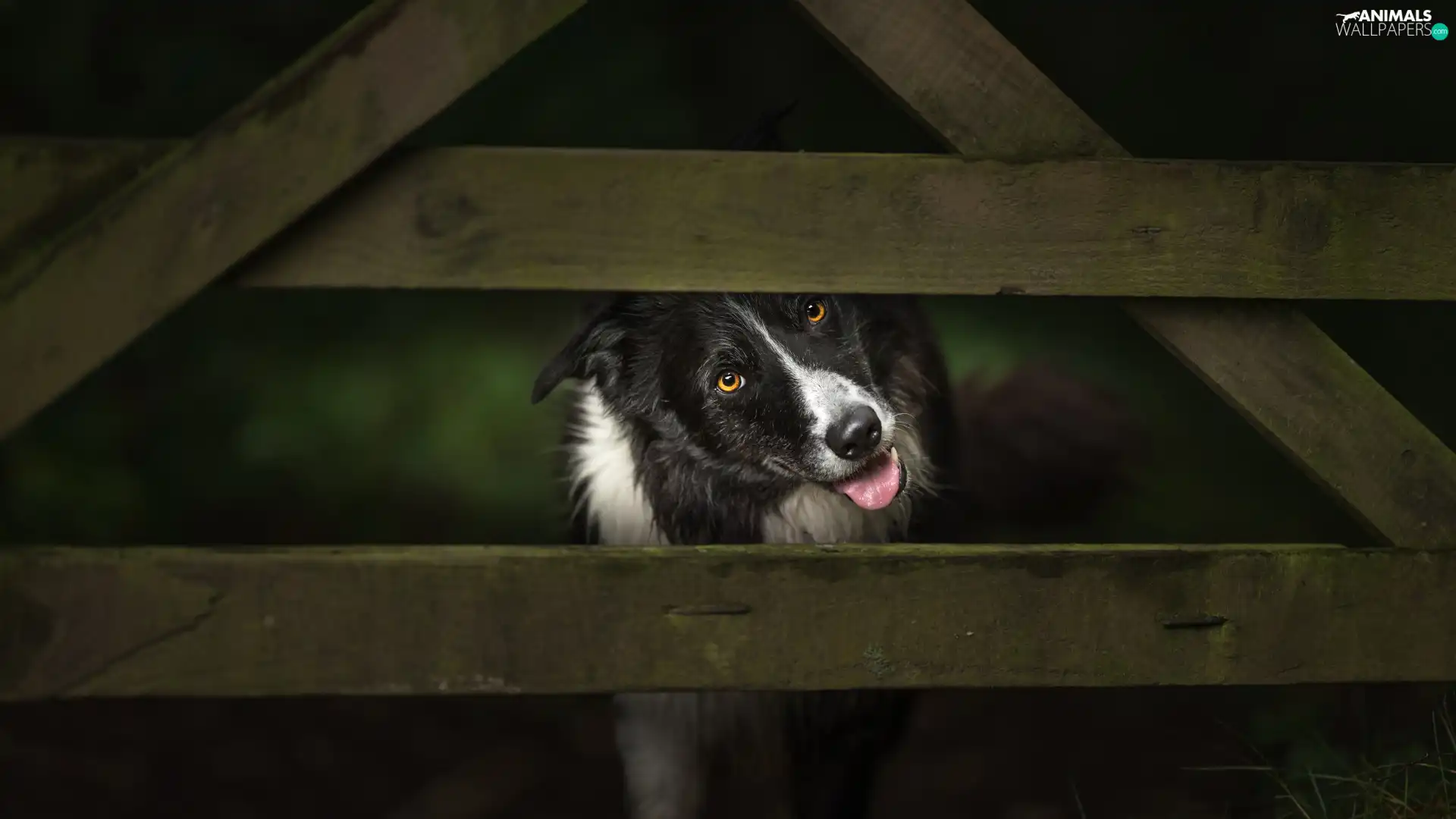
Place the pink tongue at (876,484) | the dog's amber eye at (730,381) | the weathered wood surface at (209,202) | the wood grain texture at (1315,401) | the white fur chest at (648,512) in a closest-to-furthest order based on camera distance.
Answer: the weathered wood surface at (209,202) → the wood grain texture at (1315,401) → the pink tongue at (876,484) → the dog's amber eye at (730,381) → the white fur chest at (648,512)

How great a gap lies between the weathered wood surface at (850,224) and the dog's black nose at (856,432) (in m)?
0.66

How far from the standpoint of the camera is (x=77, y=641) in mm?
1521

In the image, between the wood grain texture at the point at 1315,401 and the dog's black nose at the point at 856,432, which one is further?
the dog's black nose at the point at 856,432

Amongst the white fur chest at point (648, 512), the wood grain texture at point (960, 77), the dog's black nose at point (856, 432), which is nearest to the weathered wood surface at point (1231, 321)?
the wood grain texture at point (960, 77)

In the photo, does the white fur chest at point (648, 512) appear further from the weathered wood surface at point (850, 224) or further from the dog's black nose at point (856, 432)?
the weathered wood surface at point (850, 224)

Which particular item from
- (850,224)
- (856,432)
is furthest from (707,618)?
(856,432)

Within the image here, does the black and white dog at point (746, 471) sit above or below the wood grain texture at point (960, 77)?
below

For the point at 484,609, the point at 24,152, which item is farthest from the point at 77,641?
the point at 24,152

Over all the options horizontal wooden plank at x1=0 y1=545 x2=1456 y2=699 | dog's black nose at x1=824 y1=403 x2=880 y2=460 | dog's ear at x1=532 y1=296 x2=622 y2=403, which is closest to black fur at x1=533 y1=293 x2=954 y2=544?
dog's ear at x1=532 y1=296 x2=622 y2=403

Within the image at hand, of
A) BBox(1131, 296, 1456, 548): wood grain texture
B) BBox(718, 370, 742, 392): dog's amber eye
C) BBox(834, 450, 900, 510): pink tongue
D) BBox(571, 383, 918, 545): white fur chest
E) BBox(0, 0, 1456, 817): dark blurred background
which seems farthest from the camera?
BBox(0, 0, 1456, 817): dark blurred background

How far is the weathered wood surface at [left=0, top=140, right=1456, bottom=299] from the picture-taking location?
1.51m

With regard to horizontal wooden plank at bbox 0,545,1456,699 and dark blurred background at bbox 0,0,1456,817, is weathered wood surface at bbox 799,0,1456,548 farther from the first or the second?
dark blurred background at bbox 0,0,1456,817

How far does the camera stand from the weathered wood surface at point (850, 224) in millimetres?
1515

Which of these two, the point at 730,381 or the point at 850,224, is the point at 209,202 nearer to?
the point at 850,224
